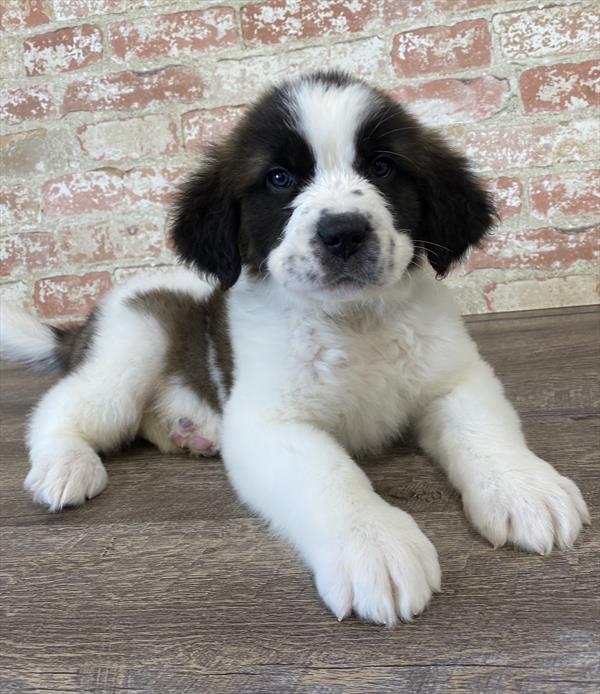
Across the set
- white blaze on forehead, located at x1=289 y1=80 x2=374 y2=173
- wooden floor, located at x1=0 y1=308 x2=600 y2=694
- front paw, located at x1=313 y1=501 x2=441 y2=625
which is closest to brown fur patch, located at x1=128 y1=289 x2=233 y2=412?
wooden floor, located at x1=0 y1=308 x2=600 y2=694

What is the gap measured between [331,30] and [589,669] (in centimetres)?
271

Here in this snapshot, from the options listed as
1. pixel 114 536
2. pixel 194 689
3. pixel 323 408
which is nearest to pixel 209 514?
pixel 114 536

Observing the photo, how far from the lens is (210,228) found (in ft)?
5.16

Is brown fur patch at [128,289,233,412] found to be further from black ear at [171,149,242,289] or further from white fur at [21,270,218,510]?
black ear at [171,149,242,289]

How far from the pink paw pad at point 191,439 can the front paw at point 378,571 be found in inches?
31.4

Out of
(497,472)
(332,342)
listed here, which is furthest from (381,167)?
(497,472)

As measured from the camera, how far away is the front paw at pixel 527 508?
110 cm

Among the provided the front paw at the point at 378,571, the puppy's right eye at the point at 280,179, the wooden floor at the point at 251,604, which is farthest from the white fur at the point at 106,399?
the front paw at the point at 378,571

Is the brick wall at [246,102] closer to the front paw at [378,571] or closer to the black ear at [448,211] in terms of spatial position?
the black ear at [448,211]

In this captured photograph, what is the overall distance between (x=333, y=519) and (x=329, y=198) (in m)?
0.65

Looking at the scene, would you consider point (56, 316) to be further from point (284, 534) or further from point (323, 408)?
point (284, 534)

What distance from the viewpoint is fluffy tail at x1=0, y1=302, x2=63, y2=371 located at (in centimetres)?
220

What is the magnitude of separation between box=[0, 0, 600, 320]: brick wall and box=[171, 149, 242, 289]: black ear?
144 cm

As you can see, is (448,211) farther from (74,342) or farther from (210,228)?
(74,342)
